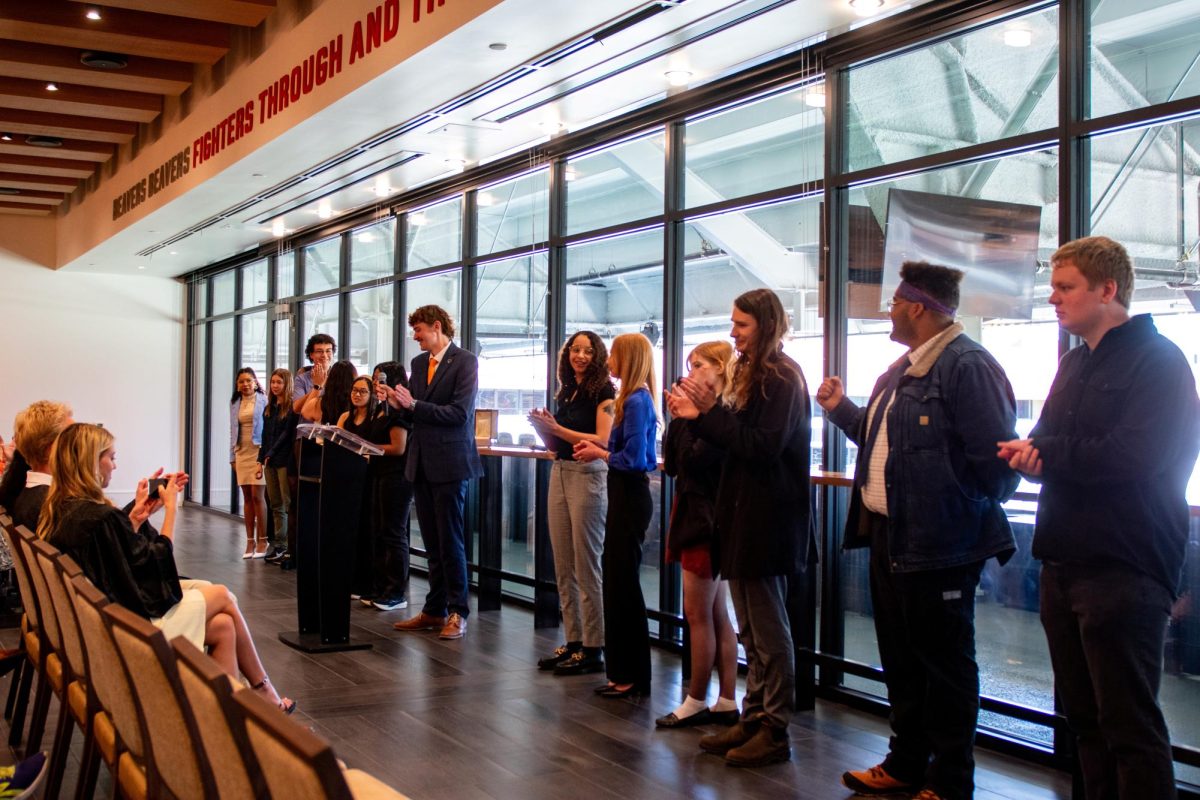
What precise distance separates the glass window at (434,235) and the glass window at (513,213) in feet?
1.20

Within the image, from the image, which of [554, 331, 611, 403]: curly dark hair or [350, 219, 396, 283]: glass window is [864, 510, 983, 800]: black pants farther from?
[350, 219, 396, 283]: glass window

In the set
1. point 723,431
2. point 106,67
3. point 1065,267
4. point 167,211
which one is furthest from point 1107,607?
point 167,211

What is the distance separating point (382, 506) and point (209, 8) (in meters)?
3.14

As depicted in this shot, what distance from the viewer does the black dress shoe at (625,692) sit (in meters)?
4.59

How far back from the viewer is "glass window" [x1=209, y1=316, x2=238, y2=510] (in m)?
13.6

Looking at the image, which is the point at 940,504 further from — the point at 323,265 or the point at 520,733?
the point at 323,265

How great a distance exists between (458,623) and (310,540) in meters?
0.92

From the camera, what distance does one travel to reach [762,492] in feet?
12.1

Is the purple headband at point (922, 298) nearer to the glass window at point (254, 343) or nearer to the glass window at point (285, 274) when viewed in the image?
the glass window at point (285, 274)

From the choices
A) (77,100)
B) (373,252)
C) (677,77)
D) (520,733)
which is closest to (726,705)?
(520,733)

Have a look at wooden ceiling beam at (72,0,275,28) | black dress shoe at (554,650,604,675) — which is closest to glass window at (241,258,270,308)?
wooden ceiling beam at (72,0,275,28)

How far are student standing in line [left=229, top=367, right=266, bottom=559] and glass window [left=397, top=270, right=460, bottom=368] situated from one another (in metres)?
1.45

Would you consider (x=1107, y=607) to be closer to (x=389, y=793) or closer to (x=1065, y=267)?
(x=1065, y=267)

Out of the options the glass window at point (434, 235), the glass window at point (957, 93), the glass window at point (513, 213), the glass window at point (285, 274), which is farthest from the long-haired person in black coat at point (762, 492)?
the glass window at point (285, 274)
